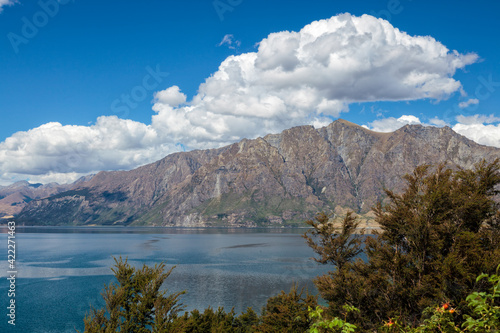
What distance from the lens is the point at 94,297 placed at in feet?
334

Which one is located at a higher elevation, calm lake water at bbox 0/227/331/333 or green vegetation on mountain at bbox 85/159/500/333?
green vegetation on mountain at bbox 85/159/500/333

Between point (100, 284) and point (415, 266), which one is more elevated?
point (415, 266)

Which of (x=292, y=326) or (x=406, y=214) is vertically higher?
(x=406, y=214)

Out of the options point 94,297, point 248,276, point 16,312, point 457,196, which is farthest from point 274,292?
point 457,196

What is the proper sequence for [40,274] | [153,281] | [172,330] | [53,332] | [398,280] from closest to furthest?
1. [398,280]
2. [172,330]
3. [153,281]
4. [53,332]
5. [40,274]

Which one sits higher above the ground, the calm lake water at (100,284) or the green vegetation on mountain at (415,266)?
the green vegetation on mountain at (415,266)

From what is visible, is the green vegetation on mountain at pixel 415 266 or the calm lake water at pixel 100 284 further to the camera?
the calm lake water at pixel 100 284

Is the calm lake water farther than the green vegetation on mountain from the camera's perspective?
Yes

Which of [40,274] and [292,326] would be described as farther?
[40,274]

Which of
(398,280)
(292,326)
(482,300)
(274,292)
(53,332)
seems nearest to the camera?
(482,300)

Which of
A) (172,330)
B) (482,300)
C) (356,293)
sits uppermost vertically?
(482,300)

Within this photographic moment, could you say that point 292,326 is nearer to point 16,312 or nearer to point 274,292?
point 274,292

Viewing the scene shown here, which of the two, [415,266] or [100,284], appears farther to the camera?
[100,284]

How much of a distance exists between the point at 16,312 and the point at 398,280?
312 feet
